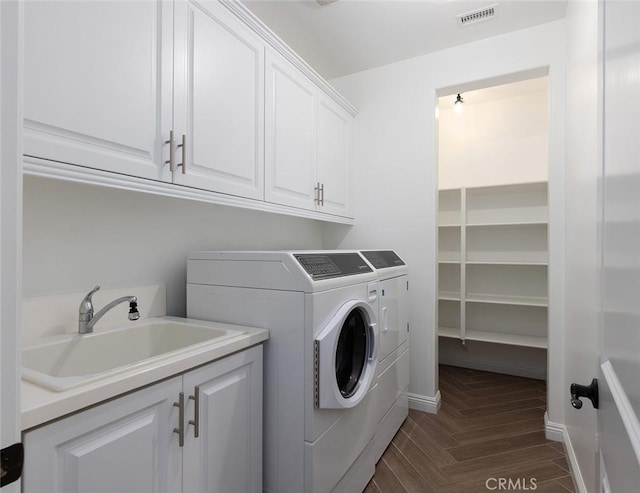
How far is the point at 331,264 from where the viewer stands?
159cm

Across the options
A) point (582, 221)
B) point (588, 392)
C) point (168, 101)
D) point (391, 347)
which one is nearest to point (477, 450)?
point (391, 347)

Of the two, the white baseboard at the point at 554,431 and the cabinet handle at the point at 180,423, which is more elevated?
the cabinet handle at the point at 180,423

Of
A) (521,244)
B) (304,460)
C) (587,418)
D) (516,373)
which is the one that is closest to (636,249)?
(304,460)

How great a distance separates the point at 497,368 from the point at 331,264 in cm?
275

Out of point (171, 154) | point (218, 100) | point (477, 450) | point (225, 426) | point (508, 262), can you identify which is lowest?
point (477, 450)

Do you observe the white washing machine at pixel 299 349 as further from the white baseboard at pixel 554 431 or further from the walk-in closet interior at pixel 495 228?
the walk-in closet interior at pixel 495 228

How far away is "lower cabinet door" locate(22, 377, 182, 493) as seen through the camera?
2.50 feet

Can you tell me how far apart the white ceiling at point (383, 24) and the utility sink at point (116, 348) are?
1.90 m

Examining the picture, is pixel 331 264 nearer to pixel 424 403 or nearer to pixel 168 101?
pixel 168 101

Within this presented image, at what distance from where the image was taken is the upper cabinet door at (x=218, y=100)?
1352 millimetres

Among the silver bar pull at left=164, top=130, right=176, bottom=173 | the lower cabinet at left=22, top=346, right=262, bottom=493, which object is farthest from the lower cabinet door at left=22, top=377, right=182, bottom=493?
the silver bar pull at left=164, top=130, right=176, bottom=173

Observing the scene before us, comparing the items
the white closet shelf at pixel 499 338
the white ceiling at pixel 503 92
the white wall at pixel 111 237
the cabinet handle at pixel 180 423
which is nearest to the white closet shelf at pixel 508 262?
the white closet shelf at pixel 499 338

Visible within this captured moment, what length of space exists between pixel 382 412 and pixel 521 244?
7.38 feet

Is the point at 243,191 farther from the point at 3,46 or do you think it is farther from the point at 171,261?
the point at 3,46
